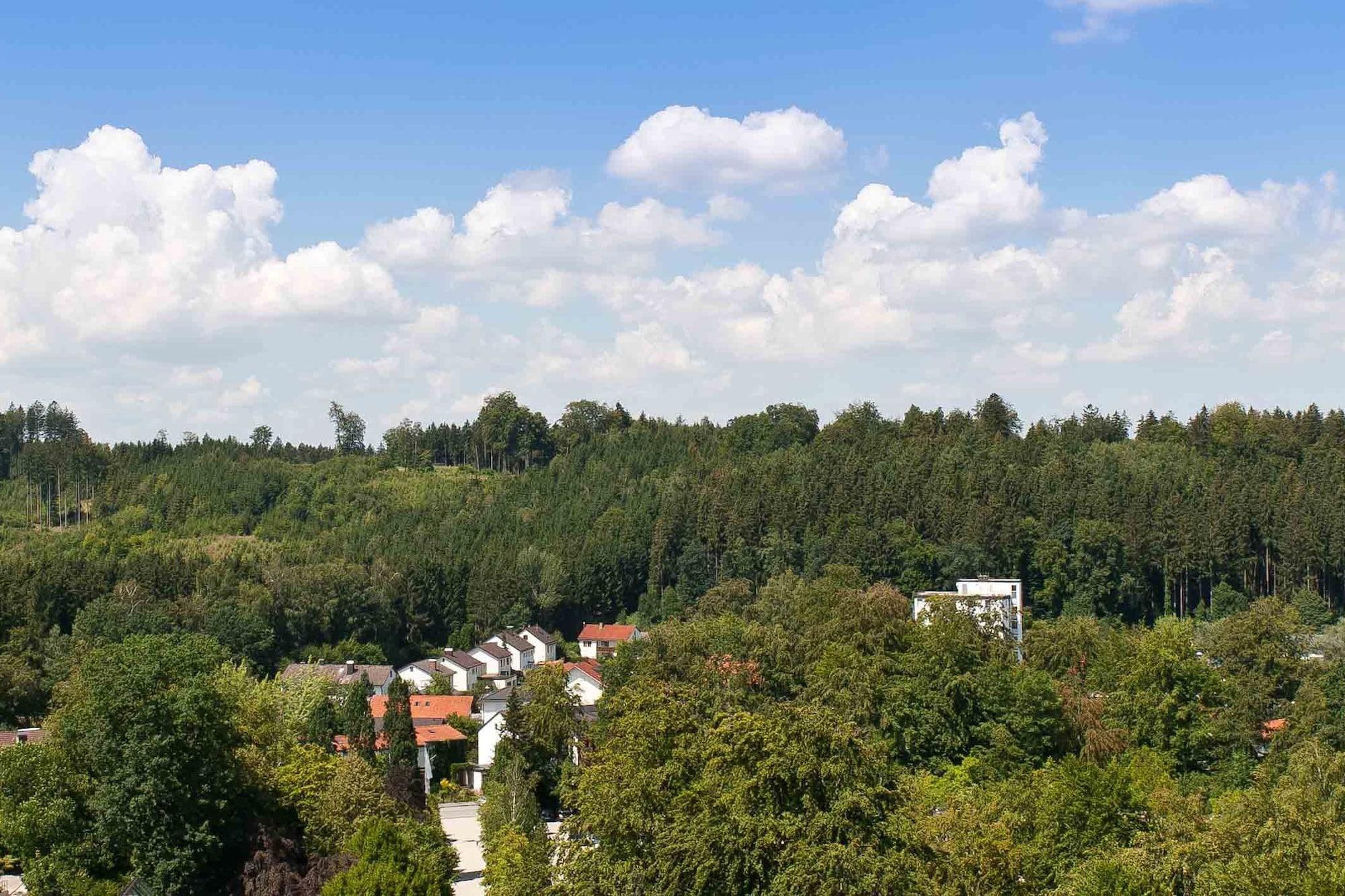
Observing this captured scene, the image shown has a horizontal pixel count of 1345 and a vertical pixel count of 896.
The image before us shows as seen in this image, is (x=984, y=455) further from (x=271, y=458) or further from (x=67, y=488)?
(x=67, y=488)

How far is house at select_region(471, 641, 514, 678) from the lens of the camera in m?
81.9

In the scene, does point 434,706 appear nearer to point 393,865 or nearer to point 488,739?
point 488,739

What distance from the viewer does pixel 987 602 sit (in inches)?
2424

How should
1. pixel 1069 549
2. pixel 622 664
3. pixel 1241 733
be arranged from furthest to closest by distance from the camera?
pixel 1069 549 < pixel 622 664 < pixel 1241 733

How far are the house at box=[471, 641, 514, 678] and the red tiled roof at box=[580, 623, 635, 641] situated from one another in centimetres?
647

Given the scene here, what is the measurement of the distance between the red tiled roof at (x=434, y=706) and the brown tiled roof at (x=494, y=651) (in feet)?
50.0

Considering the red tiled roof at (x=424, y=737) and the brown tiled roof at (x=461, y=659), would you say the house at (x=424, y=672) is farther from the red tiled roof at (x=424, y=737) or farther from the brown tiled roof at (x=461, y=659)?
the red tiled roof at (x=424, y=737)

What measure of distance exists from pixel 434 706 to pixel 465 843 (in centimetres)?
1930

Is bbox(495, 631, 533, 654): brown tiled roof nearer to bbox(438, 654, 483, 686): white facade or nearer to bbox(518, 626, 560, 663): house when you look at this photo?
bbox(518, 626, 560, 663): house

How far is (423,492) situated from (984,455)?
161 feet

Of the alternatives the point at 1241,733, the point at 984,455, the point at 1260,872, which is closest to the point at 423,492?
the point at 984,455

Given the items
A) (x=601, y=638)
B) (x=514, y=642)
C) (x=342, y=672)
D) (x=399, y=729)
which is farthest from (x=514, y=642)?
(x=399, y=729)

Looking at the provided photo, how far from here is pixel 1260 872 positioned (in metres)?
23.5

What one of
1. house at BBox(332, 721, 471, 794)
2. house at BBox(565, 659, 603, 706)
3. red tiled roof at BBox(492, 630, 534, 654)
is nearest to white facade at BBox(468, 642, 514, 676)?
red tiled roof at BBox(492, 630, 534, 654)
